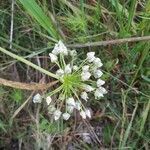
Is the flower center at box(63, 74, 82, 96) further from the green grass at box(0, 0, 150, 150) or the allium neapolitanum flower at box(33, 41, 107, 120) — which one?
the green grass at box(0, 0, 150, 150)

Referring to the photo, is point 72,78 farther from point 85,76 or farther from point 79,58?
point 79,58

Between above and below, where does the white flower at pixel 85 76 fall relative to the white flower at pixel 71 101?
above

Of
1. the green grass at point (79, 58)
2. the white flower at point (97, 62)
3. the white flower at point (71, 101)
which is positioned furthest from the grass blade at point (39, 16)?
the white flower at point (71, 101)

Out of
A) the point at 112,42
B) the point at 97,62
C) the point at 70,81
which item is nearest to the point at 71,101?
the point at 70,81

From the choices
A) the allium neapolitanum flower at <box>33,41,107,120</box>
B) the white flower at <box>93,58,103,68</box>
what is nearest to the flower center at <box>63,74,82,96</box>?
the allium neapolitanum flower at <box>33,41,107,120</box>

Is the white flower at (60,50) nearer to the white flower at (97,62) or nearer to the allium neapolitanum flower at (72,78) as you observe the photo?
the allium neapolitanum flower at (72,78)

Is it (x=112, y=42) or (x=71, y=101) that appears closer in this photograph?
(x=71, y=101)

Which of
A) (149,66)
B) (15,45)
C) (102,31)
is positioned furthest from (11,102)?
(149,66)

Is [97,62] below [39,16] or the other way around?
below

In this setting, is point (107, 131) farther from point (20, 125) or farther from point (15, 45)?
point (15, 45)
